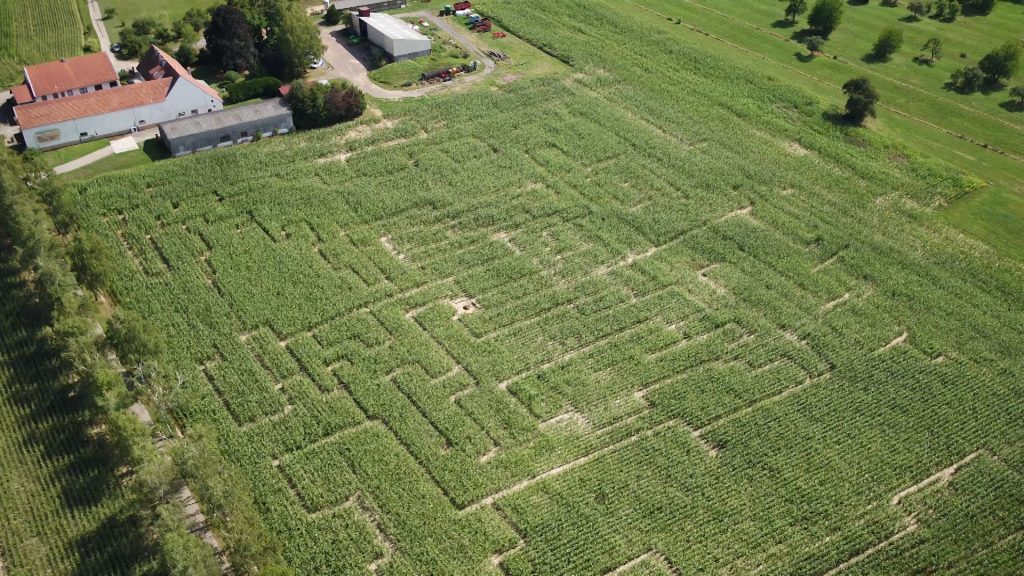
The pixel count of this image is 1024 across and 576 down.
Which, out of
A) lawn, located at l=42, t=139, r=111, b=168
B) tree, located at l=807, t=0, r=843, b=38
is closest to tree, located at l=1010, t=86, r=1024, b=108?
tree, located at l=807, t=0, r=843, b=38

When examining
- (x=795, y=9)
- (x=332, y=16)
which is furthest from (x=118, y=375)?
(x=795, y=9)

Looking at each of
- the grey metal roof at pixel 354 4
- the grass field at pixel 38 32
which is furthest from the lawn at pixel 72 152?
the grey metal roof at pixel 354 4

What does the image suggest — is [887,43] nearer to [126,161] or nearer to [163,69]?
[163,69]

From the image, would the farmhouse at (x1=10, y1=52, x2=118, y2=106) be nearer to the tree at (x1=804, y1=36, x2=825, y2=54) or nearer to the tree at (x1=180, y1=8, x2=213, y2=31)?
the tree at (x1=180, y1=8, x2=213, y2=31)

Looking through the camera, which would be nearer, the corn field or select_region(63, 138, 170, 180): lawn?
select_region(63, 138, 170, 180): lawn

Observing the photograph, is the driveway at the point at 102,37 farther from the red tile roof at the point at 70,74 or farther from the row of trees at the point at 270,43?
the row of trees at the point at 270,43

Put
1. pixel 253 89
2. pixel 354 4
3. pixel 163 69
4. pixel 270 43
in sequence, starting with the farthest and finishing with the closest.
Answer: pixel 354 4 < pixel 270 43 < pixel 253 89 < pixel 163 69
